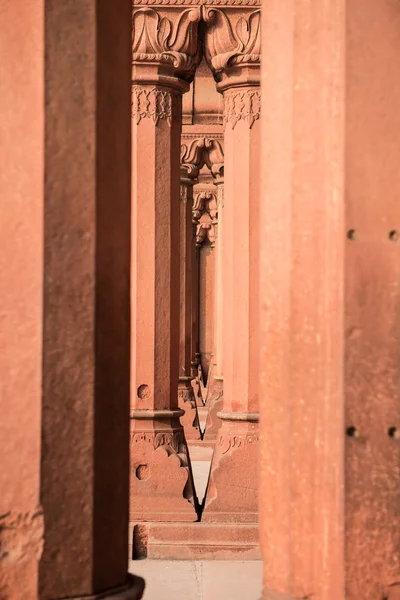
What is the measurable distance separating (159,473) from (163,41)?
8.78ft

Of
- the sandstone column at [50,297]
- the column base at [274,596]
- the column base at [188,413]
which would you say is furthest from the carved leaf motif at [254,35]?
the column base at [188,413]

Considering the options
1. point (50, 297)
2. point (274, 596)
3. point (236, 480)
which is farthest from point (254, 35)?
point (274, 596)

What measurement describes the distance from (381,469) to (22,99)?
1.18 metres

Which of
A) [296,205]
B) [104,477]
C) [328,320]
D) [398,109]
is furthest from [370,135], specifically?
[104,477]

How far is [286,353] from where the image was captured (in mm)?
2660

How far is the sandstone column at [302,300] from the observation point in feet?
8.38

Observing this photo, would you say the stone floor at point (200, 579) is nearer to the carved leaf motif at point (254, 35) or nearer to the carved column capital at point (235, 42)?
the carved column capital at point (235, 42)

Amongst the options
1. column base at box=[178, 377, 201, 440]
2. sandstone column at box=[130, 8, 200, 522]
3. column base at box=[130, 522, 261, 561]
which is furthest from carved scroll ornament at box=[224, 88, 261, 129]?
column base at box=[178, 377, 201, 440]

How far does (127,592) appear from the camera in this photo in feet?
8.88

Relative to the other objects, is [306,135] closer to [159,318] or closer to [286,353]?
[286,353]

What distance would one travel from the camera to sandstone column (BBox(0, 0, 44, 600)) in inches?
101

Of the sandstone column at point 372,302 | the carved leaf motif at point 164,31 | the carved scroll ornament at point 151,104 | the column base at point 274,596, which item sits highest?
the carved leaf motif at point 164,31

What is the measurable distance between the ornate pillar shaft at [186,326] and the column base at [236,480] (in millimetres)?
4427

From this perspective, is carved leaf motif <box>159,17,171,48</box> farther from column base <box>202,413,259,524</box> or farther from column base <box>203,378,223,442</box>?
column base <box>203,378,223,442</box>
